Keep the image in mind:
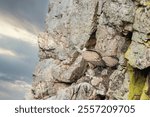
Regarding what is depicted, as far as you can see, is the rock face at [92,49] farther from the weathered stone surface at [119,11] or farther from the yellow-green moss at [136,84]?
the yellow-green moss at [136,84]

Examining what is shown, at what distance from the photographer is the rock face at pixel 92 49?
44625 millimetres

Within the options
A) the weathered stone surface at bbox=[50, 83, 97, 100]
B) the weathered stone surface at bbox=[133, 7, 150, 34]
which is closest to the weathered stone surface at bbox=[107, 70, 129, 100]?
the weathered stone surface at bbox=[50, 83, 97, 100]

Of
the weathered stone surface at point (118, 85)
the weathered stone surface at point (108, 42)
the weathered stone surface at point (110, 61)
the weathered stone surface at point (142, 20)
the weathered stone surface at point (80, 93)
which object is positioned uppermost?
the weathered stone surface at point (142, 20)

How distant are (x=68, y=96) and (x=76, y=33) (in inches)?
444

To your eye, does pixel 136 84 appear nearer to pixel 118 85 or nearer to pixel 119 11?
pixel 118 85

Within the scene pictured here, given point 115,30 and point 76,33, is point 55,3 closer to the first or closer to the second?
point 76,33

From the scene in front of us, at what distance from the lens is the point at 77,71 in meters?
54.6

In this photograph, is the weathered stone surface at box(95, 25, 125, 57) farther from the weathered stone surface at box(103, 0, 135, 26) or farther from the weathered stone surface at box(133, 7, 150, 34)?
the weathered stone surface at box(133, 7, 150, 34)

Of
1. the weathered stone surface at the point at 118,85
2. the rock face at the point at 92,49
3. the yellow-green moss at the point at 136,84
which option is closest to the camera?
the yellow-green moss at the point at 136,84

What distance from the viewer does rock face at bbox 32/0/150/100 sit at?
44.6 meters

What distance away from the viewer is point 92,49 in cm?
5381

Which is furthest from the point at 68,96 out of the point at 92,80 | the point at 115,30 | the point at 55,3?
the point at 55,3

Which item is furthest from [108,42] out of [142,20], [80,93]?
[142,20]

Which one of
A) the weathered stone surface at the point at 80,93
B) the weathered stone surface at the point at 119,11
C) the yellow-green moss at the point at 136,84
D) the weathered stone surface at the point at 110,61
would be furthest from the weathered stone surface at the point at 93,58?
the yellow-green moss at the point at 136,84
